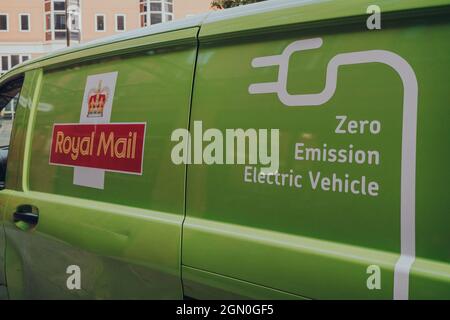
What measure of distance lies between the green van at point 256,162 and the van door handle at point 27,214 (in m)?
0.02

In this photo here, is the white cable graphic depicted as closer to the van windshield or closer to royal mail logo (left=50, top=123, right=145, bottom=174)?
royal mail logo (left=50, top=123, right=145, bottom=174)

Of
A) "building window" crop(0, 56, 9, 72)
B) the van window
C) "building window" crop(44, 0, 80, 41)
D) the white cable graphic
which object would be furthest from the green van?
"building window" crop(0, 56, 9, 72)

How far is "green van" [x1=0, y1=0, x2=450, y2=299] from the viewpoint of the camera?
1432 mm

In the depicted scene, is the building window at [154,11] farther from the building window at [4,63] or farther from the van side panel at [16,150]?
the van side panel at [16,150]

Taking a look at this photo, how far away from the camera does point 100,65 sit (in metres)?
2.46

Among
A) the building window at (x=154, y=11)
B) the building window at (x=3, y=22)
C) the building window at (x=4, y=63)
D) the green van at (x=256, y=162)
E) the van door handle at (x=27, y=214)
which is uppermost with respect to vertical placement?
the building window at (x=154, y=11)

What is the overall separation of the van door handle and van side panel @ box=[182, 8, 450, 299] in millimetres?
1132

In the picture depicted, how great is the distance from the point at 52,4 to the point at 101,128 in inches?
1820

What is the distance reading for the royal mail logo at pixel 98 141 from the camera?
2.19 m

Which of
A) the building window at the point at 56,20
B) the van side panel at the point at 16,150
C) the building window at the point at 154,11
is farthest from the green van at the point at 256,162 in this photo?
the building window at the point at 56,20

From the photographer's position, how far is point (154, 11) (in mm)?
44875

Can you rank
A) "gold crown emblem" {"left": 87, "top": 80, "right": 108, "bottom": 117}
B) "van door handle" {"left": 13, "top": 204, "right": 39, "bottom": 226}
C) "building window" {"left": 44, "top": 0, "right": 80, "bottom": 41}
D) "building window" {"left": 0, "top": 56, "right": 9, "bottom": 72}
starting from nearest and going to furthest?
1. "gold crown emblem" {"left": 87, "top": 80, "right": 108, "bottom": 117}
2. "van door handle" {"left": 13, "top": 204, "right": 39, "bottom": 226}
3. "building window" {"left": 44, "top": 0, "right": 80, "bottom": 41}
4. "building window" {"left": 0, "top": 56, "right": 9, "bottom": 72}

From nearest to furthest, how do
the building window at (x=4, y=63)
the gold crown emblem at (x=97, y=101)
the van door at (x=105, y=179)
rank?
the van door at (x=105, y=179) < the gold crown emblem at (x=97, y=101) < the building window at (x=4, y=63)

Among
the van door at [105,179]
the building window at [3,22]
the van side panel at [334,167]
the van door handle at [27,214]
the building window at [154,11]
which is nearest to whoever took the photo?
the van side panel at [334,167]
